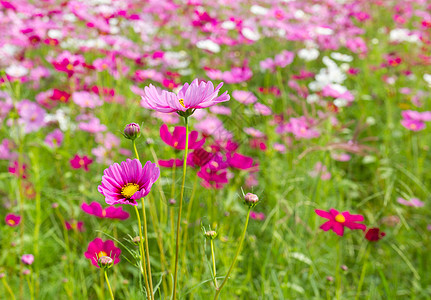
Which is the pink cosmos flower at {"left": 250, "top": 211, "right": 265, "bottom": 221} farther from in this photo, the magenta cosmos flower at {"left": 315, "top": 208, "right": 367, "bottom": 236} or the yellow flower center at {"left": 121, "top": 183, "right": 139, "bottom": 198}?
the yellow flower center at {"left": 121, "top": 183, "right": 139, "bottom": 198}

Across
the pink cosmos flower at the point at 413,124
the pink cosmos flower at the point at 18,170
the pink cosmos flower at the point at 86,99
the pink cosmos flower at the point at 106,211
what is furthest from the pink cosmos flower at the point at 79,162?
the pink cosmos flower at the point at 413,124

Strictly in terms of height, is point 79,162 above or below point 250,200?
below

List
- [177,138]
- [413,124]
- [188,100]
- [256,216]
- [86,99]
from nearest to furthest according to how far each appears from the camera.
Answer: [188,100]
[177,138]
[256,216]
[413,124]
[86,99]

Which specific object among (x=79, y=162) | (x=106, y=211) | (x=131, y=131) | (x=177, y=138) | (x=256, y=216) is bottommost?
(x=256, y=216)

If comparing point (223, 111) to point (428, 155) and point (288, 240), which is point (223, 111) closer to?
point (288, 240)

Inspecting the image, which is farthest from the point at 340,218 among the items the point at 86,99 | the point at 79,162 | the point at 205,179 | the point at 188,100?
the point at 86,99

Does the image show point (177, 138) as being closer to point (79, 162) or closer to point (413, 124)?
point (79, 162)

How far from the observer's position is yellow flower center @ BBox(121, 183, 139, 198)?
502 millimetres

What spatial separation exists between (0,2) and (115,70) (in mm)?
559

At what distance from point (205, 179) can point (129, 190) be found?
0.28m

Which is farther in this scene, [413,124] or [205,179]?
[413,124]

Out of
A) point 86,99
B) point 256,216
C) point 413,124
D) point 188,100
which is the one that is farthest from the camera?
point 86,99

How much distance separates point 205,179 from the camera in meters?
0.77

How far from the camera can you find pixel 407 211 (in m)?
1.43
